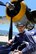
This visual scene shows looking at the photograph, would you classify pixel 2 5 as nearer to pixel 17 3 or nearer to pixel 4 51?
pixel 17 3

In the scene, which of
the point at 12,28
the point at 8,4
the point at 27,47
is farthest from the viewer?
the point at 8,4

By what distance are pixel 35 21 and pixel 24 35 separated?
1.41 metres

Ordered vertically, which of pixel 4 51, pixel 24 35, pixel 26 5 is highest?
pixel 26 5

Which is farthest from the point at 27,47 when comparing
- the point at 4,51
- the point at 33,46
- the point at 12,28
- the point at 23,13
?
the point at 23,13

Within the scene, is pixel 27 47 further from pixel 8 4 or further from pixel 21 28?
pixel 8 4

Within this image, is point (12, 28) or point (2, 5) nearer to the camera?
point (12, 28)

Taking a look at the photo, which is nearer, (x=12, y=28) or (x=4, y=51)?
(x=4, y=51)

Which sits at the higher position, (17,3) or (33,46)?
(17,3)

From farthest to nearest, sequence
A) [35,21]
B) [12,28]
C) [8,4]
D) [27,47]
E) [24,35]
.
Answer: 1. [35,21]
2. [8,4]
3. [12,28]
4. [24,35]
5. [27,47]

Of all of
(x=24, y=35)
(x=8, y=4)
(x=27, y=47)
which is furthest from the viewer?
(x=8, y=4)

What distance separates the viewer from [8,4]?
2842mm

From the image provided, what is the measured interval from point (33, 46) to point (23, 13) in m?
1.38

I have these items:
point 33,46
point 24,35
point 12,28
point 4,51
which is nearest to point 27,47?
point 33,46

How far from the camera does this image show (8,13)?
2.94 metres
